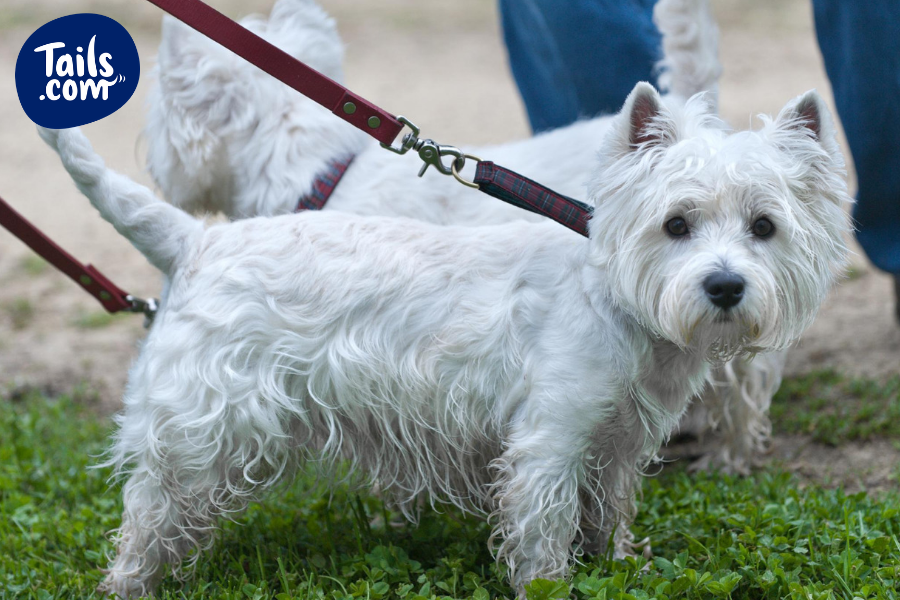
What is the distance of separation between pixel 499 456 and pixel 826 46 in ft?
9.54

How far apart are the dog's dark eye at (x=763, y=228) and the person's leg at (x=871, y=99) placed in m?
2.25

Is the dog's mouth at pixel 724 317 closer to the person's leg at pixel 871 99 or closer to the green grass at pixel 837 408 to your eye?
the green grass at pixel 837 408

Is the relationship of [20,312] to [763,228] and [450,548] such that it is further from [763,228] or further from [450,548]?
[763,228]

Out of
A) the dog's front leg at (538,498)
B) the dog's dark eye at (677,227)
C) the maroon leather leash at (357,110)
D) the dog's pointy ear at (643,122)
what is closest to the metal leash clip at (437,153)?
the maroon leather leash at (357,110)

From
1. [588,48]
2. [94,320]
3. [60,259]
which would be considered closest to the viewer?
[60,259]

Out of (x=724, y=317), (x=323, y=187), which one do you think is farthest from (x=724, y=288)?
(x=323, y=187)

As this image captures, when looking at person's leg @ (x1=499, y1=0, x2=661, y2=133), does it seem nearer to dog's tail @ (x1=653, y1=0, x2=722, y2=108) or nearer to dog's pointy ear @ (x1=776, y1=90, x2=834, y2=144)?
dog's tail @ (x1=653, y1=0, x2=722, y2=108)

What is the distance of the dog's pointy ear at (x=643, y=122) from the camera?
2387 mm

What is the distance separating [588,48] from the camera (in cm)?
436

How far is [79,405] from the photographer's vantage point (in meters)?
4.82

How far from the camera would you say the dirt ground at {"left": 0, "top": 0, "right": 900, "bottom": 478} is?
530 centimetres

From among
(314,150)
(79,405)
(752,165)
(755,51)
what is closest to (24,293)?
(79,405)

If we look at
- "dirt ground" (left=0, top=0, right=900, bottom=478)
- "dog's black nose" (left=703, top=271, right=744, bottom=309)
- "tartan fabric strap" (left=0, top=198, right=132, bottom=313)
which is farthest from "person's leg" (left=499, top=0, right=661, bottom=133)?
"tartan fabric strap" (left=0, top=198, right=132, bottom=313)

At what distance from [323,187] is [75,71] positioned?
133 cm
